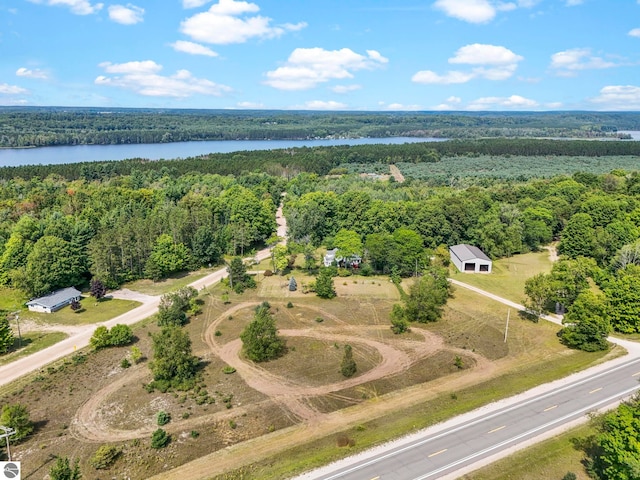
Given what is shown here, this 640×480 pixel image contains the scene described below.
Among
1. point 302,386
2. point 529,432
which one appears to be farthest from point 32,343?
point 529,432

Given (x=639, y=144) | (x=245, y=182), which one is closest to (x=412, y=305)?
→ (x=245, y=182)

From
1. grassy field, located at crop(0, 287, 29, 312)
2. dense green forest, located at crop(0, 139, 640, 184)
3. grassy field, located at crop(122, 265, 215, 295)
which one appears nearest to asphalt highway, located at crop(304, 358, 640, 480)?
grassy field, located at crop(122, 265, 215, 295)

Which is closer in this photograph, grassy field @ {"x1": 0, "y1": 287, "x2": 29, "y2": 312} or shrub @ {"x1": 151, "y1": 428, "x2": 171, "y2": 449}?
shrub @ {"x1": 151, "y1": 428, "x2": 171, "y2": 449}

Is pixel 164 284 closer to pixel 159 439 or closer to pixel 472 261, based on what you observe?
pixel 159 439

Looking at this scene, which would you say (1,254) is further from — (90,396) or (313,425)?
(313,425)

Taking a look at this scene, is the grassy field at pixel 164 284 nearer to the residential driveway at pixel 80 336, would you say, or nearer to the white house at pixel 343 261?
the residential driveway at pixel 80 336

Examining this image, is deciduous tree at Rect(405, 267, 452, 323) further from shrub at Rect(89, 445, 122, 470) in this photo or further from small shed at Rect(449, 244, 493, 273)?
shrub at Rect(89, 445, 122, 470)
